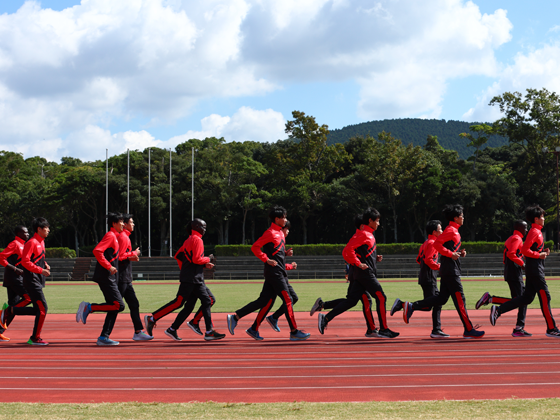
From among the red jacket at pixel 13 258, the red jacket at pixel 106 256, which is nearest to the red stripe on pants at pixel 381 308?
the red jacket at pixel 106 256

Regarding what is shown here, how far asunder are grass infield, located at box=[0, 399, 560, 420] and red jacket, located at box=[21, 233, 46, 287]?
3543 millimetres

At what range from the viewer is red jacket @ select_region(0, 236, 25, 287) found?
8.39 metres

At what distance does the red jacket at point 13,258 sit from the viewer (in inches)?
330

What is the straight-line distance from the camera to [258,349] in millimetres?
7051

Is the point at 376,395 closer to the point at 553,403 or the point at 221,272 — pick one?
the point at 553,403

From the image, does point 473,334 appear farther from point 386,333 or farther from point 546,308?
point 386,333

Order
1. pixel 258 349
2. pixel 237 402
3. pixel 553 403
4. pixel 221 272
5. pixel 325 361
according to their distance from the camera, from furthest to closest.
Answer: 1. pixel 221 272
2. pixel 258 349
3. pixel 325 361
4. pixel 237 402
5. pixel 553 403

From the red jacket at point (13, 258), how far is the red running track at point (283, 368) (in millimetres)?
889

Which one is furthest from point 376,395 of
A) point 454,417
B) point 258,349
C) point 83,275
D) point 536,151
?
point 536,151

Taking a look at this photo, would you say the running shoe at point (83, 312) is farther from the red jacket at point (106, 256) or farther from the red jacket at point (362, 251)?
the red jacket at point (362, 251)

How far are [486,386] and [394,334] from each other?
292 centimetres

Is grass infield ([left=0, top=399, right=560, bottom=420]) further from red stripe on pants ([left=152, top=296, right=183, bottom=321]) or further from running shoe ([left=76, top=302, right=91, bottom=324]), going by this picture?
red stripe on pants ([left=152, top=296, right=183, bottom=321])

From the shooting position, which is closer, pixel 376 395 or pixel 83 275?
pixel 376 395

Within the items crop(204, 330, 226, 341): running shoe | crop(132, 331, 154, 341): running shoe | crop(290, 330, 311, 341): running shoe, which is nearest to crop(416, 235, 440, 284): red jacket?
crop(290, 330, 311, 341): running shoe
